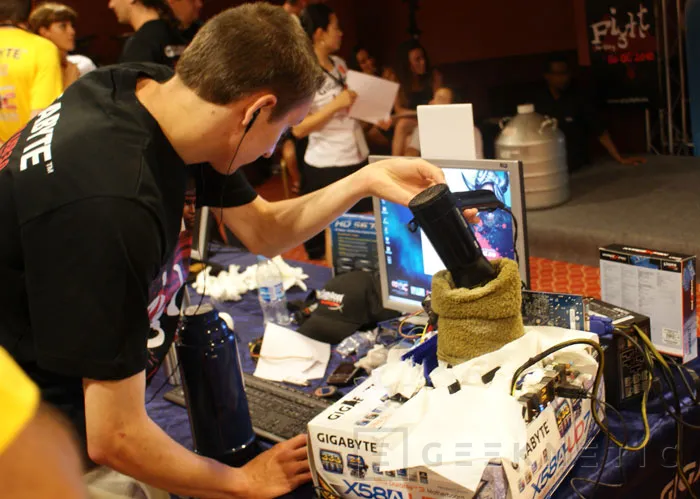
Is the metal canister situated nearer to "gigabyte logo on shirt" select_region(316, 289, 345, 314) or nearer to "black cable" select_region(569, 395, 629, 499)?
"gigabyte logo on shirt" select_region(316, 289, 345, 314)

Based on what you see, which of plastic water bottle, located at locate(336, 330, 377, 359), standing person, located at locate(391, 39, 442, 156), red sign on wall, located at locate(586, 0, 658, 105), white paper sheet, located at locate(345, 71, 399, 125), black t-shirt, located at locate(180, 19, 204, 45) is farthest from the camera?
red sign on wall, located at locate(586, 0, 658, 105)

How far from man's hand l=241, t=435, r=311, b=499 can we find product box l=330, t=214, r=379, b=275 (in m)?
0.78

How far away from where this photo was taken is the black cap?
1.75m

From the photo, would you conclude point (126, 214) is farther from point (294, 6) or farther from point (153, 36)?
point (294, 6)

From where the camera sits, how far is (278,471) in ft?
A: 3.94

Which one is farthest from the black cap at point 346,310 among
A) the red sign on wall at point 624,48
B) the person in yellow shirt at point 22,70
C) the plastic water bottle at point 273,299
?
A: the red sign on wall at point 624,48

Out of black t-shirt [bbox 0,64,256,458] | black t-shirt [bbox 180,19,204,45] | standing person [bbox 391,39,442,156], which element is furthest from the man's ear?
standing person [bbox 391,39,442,156]

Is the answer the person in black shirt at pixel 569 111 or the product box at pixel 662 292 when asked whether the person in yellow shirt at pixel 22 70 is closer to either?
the product box at pixel 662 292

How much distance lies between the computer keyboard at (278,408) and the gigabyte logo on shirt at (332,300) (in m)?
0.31

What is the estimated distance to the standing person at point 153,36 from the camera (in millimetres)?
3018

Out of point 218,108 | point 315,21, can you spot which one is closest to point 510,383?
point 218,108

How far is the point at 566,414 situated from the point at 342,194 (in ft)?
2.13

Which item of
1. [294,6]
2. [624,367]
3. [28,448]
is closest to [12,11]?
[294,6]

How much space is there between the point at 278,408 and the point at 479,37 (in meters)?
5.83
